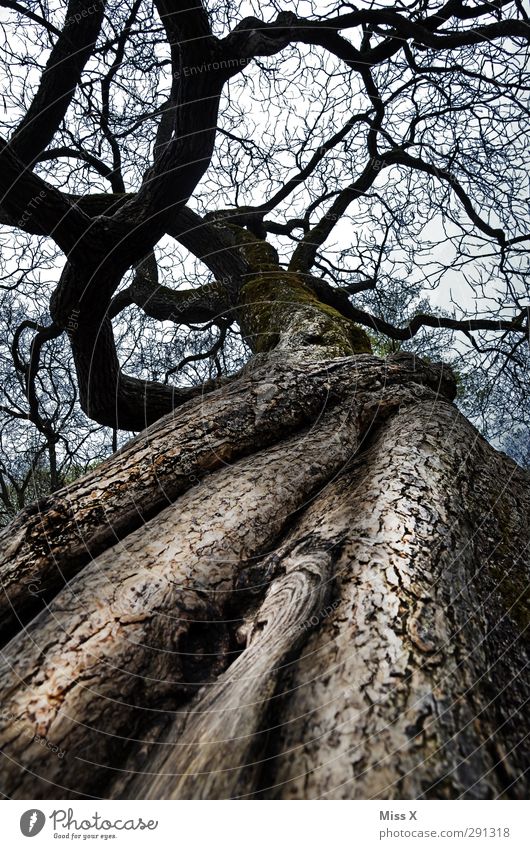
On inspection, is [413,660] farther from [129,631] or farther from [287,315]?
[287,315]

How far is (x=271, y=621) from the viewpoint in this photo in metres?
1.23

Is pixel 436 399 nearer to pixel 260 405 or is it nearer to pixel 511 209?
pixel 260 405

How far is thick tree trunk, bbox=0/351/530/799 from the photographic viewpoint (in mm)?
978

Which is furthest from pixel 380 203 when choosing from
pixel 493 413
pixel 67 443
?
pixel 67 443

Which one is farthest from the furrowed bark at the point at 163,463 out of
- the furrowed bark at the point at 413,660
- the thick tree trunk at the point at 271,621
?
the furrowed bark at the point at 413,660

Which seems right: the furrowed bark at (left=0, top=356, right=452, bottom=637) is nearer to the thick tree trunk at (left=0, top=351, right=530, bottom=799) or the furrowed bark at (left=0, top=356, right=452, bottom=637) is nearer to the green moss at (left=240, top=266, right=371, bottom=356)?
the thick tree trunk at (left=0, top=351, right=530, bottom=799)

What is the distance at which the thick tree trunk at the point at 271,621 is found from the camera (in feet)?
3.21

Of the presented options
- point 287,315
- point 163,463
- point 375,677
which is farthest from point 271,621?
point 287,315

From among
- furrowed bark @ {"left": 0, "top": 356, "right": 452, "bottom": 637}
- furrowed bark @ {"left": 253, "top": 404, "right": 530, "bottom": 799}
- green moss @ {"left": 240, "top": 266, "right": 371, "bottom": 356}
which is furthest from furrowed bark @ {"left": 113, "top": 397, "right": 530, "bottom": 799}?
green moss @ {"left": 240, "top": 266, "right": 371, "bottom": 356}

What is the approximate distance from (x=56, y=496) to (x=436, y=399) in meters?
1.65

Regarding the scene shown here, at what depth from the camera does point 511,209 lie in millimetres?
2770

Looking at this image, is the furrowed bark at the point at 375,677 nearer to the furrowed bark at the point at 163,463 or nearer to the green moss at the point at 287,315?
the furrowed bark at the point at 163,463
